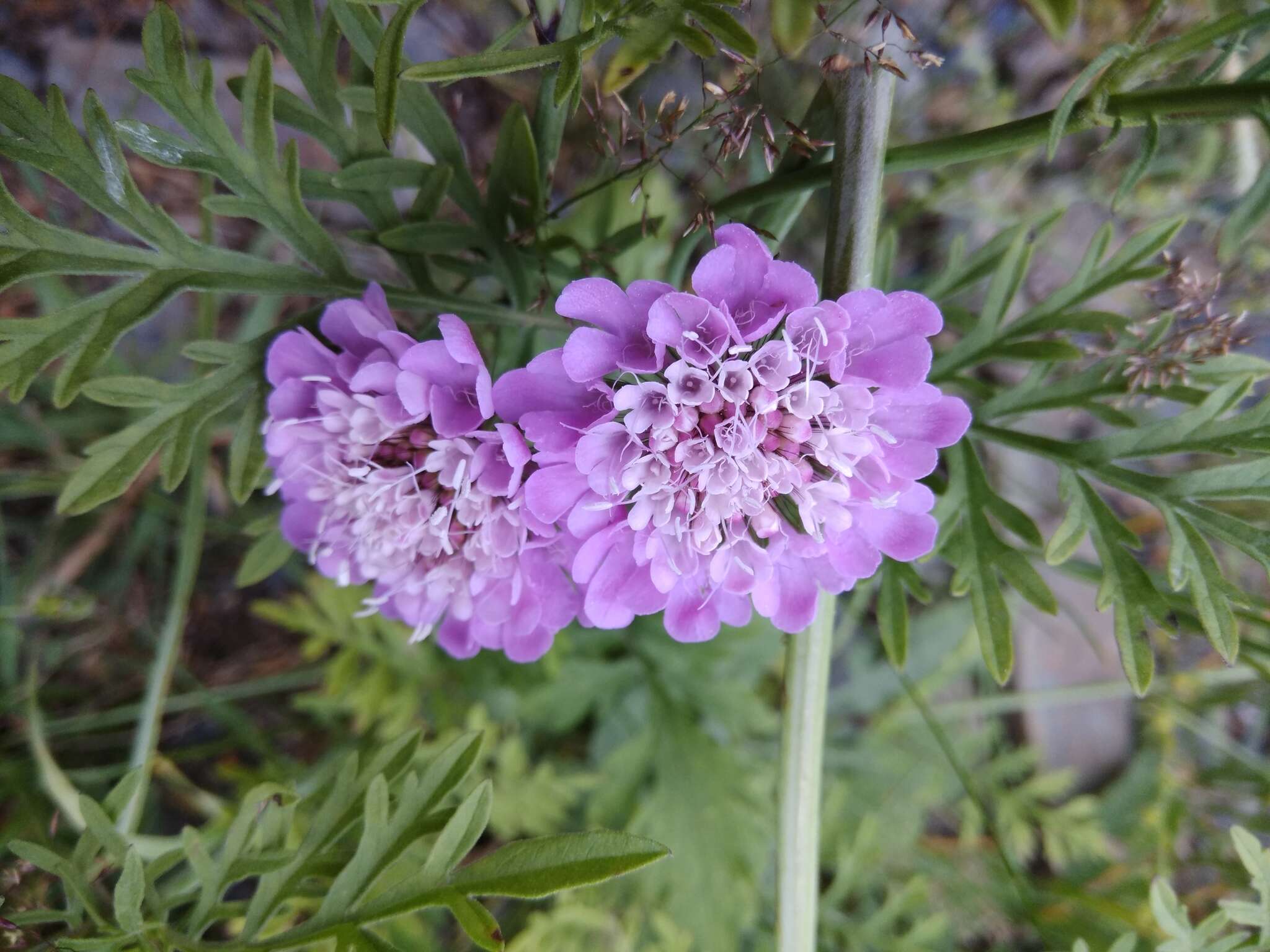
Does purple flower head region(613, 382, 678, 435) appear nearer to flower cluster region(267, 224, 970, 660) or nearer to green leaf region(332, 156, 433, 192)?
flower cluster region(267, 224, 970, 660)

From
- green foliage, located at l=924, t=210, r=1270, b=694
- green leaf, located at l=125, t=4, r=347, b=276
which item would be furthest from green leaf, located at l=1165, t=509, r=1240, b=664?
green leaf, located at l=125, t=4, r=347, b=276

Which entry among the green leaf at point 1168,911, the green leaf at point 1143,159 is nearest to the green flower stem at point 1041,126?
the green leaf at point 1143,159

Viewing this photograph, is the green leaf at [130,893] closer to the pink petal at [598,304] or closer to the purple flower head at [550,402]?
the purple flower head at [550,402]

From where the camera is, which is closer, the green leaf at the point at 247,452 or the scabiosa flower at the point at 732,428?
the scabiosa flower at the point at 732,428

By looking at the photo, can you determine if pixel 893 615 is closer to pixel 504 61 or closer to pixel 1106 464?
pixel 1106 464

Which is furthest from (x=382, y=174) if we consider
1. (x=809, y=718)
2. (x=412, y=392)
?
(x=809, y=718)

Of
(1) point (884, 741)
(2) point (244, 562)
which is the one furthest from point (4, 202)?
(1) point (884, 741)
